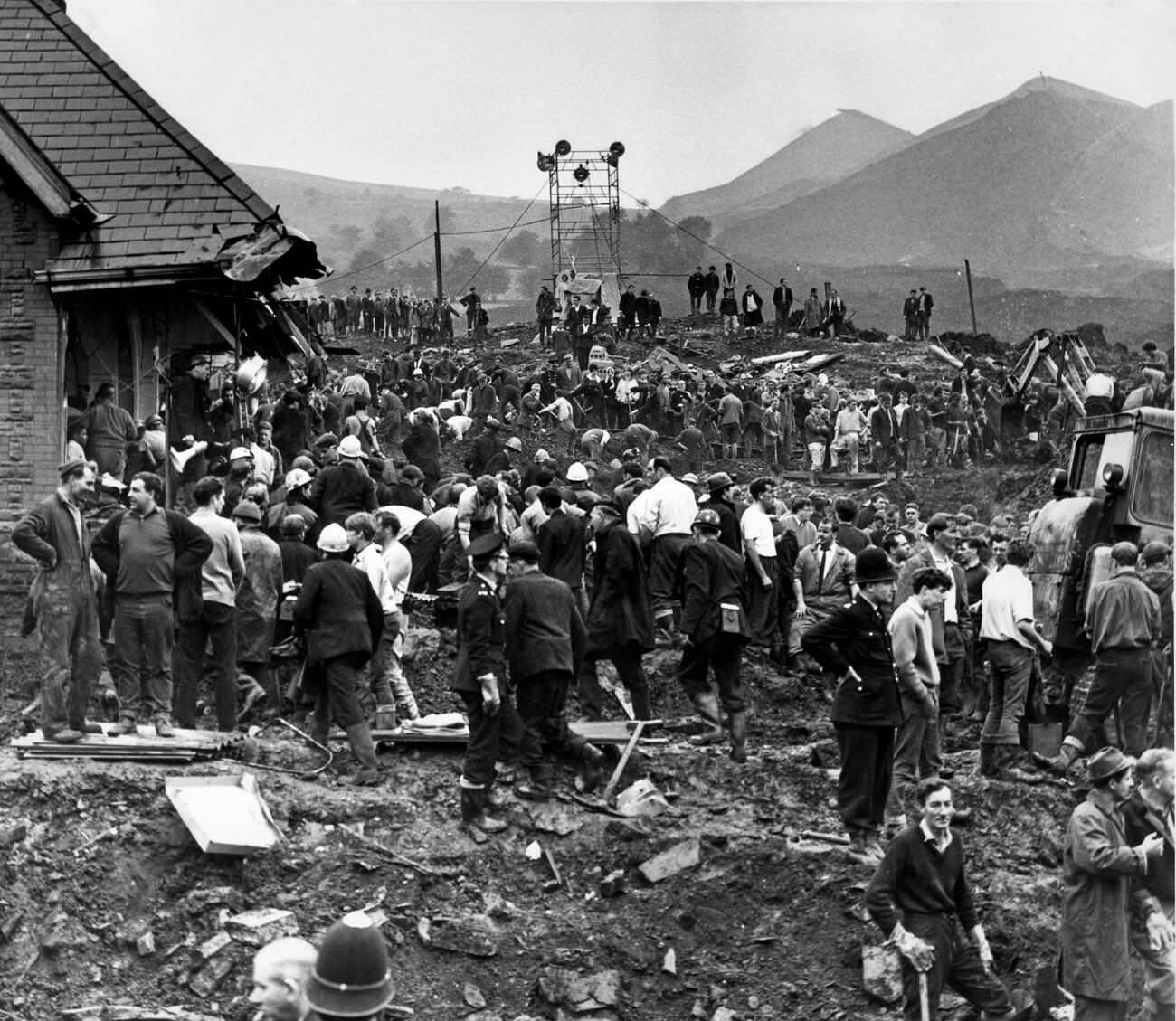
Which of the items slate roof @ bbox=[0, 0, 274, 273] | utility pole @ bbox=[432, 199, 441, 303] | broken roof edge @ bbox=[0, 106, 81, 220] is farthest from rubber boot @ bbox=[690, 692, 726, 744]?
utility pole @ bbox=[432, 199, 441, 303]

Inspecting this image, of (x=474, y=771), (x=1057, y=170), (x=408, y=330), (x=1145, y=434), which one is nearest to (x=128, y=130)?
(x=474, y=771)

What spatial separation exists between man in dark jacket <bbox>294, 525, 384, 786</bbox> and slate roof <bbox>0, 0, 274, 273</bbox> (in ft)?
18.3

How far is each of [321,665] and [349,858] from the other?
50.9 inches

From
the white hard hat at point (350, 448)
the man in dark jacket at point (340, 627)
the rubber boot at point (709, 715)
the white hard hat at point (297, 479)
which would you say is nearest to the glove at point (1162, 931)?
the rubber boot at point (709, 715)

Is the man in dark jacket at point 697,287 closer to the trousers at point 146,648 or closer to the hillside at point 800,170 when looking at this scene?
the hillside at point 800,170

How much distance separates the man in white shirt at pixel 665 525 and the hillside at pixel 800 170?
67.2 ft

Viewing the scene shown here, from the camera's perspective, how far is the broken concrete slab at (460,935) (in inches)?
374

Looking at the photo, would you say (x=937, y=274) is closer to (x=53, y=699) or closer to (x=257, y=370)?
(x=257, y=370)

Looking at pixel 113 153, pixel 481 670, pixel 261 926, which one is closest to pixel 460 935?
pixel 261 926

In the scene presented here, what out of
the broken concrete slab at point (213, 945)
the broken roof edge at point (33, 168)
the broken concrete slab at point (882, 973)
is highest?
the broken roof edge at point (33, 168)

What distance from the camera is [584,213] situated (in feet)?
107

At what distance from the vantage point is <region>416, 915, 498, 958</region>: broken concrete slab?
9.51m

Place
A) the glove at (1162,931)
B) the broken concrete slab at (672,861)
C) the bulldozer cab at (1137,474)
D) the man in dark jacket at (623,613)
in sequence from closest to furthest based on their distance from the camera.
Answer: the glove at (1162,931) → the broken concrete slab at (672,861) → the man in dark jacket at (623,613) → the bulldozer cab at (1137,474)

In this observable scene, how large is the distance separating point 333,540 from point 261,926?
249 cm
